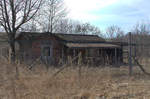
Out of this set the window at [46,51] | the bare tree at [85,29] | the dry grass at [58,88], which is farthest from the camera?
the bare tree at [85,29]

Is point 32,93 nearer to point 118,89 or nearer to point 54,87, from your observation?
point 54,87

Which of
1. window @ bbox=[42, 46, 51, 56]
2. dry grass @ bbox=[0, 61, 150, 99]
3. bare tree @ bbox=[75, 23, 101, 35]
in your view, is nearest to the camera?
dry grass @ bbox=[0, 61, 150, 99]

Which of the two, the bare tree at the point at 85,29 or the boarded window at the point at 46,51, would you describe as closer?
the boarded window at the point at 46,51

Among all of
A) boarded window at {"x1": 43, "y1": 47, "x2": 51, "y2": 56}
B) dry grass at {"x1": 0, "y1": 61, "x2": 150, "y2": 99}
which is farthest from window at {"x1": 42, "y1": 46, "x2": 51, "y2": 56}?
dry grass at {"x1": 0, "y1": 61, "x2": 150, "y2": 99}

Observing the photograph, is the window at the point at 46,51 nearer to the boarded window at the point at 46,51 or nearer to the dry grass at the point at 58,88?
the boarded window at the point at 46,51

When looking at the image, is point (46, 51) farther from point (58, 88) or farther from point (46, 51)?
point (58, 88)

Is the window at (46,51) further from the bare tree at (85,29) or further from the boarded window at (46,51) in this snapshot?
the bare tree at (85,29)

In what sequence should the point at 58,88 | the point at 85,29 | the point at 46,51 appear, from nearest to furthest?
1. the point at 58,88
2. the point at 46,51
3. the point at 85,29

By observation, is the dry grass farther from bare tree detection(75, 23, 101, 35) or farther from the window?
bare tree detection(75, 23, 101, 35)

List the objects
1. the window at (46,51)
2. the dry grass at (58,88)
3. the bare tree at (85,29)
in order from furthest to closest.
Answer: the bare tree at (85,29) < the window at (46,51) < the dry grass at (58,88)

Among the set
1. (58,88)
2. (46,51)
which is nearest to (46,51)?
(46,51)

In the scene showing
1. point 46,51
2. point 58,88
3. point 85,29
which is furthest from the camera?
point 85,29

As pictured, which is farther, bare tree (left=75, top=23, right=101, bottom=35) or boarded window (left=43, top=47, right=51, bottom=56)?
bare tree (left=75, top=23, right=101, bottom=35)

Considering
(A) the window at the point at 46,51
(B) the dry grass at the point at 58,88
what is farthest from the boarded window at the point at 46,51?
(B) the dry grass at the point at 58,88
